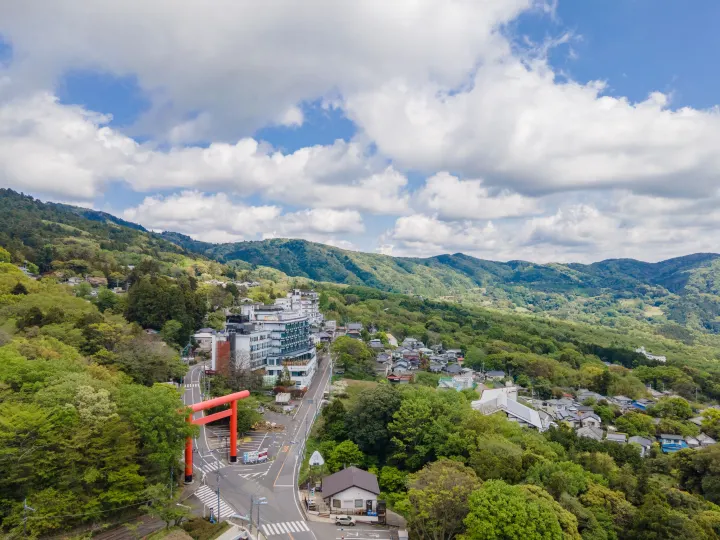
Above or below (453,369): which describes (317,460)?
above

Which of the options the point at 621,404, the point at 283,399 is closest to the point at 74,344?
the point at 283,399

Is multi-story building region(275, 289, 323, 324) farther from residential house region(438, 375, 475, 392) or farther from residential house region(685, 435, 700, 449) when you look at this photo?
residential house region(685, 435, 700, 449)

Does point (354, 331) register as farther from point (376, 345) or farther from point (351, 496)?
point (351, 496)

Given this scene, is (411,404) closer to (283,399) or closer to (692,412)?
(283,399)

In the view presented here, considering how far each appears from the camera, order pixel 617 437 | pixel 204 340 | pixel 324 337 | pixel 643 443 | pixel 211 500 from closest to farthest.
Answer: pixel 211 500 < pixel 643 443 < pixel 617 437 < pixel 204 340 < pixel 324 337

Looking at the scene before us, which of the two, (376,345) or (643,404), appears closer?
(643,404)

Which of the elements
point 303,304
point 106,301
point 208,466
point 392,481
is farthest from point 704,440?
point 106,301

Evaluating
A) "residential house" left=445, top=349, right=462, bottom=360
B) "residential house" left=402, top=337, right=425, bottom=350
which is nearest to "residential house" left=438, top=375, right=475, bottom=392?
"residential house" left=445, top=349, right=462, bottom=360

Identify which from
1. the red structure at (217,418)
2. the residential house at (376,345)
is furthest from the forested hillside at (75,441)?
the residential house at (376,345)
